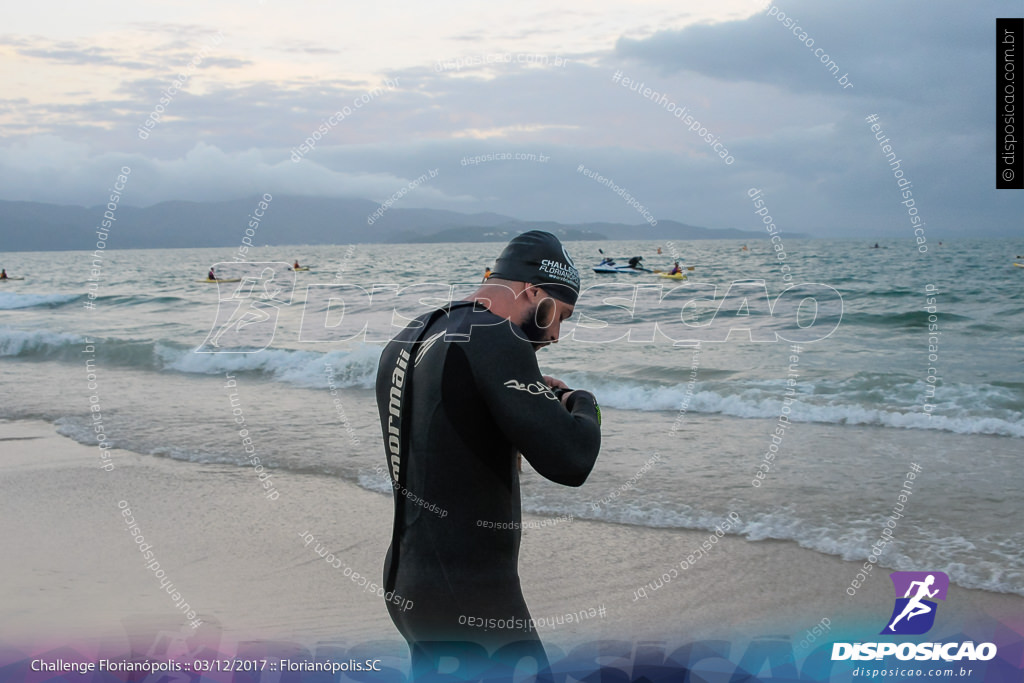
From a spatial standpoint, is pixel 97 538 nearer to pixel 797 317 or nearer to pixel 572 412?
pixel 572 412

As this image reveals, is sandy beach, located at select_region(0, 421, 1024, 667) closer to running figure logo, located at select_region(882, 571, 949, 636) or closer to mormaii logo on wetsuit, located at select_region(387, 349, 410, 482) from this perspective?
running figure logo, located at select_region(882, 571, 949, 636)

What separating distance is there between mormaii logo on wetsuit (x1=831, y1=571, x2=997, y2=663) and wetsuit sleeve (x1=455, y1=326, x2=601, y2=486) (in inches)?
120

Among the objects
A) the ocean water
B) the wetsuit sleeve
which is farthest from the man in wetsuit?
the ocean water

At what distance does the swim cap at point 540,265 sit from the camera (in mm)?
2232

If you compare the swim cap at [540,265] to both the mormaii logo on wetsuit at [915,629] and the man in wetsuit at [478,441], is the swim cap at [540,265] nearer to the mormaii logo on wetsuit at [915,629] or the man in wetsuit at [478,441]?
the man in wetsuit at [478,441]

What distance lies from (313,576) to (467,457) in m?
3.72

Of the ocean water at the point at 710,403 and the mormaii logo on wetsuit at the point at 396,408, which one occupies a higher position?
the ocean water at the point at 710,403

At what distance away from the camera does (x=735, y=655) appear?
4273mm

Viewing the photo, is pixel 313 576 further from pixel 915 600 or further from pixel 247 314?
pixel 247 314

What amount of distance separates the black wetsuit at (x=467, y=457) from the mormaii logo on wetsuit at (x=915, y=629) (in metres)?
2.86

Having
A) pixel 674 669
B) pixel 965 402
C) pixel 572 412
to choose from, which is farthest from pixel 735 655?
pixel 965 402

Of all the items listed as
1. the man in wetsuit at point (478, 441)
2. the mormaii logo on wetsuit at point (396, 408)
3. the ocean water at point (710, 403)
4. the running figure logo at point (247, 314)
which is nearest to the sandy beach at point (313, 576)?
the ocean water at point (710, 403)

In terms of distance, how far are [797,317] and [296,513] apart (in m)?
18.1

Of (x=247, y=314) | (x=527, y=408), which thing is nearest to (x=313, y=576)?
(x=527, y=408)
